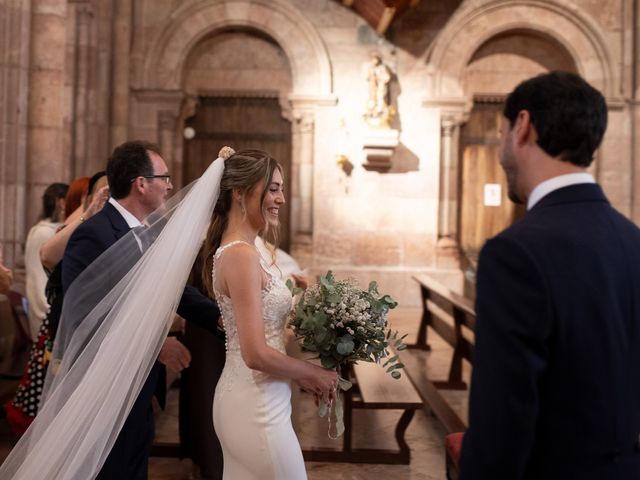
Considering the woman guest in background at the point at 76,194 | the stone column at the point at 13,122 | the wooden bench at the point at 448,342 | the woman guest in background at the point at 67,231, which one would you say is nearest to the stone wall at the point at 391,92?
the wooden bench at the point at 448,342

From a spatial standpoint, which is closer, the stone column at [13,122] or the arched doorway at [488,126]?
the stone column at [13,122]

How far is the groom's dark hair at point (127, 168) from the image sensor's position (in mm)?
2725

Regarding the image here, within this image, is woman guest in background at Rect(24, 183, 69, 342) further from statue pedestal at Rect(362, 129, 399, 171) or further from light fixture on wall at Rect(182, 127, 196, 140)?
light fixture on wall at Rect(182, 127, 196, 140)

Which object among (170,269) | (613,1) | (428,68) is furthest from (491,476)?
(613,1)

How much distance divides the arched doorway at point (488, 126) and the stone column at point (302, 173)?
2.32m

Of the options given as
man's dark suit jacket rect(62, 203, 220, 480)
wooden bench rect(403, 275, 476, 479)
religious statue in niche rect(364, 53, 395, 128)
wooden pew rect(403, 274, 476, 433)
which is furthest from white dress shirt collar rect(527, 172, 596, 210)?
religious statue in niche rect(364, 53, 395, 128)

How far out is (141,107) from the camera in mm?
10055

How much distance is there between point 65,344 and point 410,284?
7709mm

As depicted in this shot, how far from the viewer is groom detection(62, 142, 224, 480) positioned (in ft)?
8.25

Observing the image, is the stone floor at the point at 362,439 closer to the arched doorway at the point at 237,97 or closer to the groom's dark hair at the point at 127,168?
the groom's dark hair at the point at 127,168

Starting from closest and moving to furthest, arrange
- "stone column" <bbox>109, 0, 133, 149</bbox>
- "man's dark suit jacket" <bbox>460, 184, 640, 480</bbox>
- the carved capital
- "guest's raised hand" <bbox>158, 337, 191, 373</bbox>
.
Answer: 1. "man's dark suit jacket" <bbox>460, 184, 640, 480</bbox>
2. "guest's raised hand" <bbox>158, 337, 191, 373</bbox>
3. "stone column" <bbox>109, 0, 133, 149</bbox>
4. the carved capital

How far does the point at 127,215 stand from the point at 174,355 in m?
0.58

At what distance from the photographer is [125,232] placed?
106 inches

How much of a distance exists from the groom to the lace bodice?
454 millimetres
